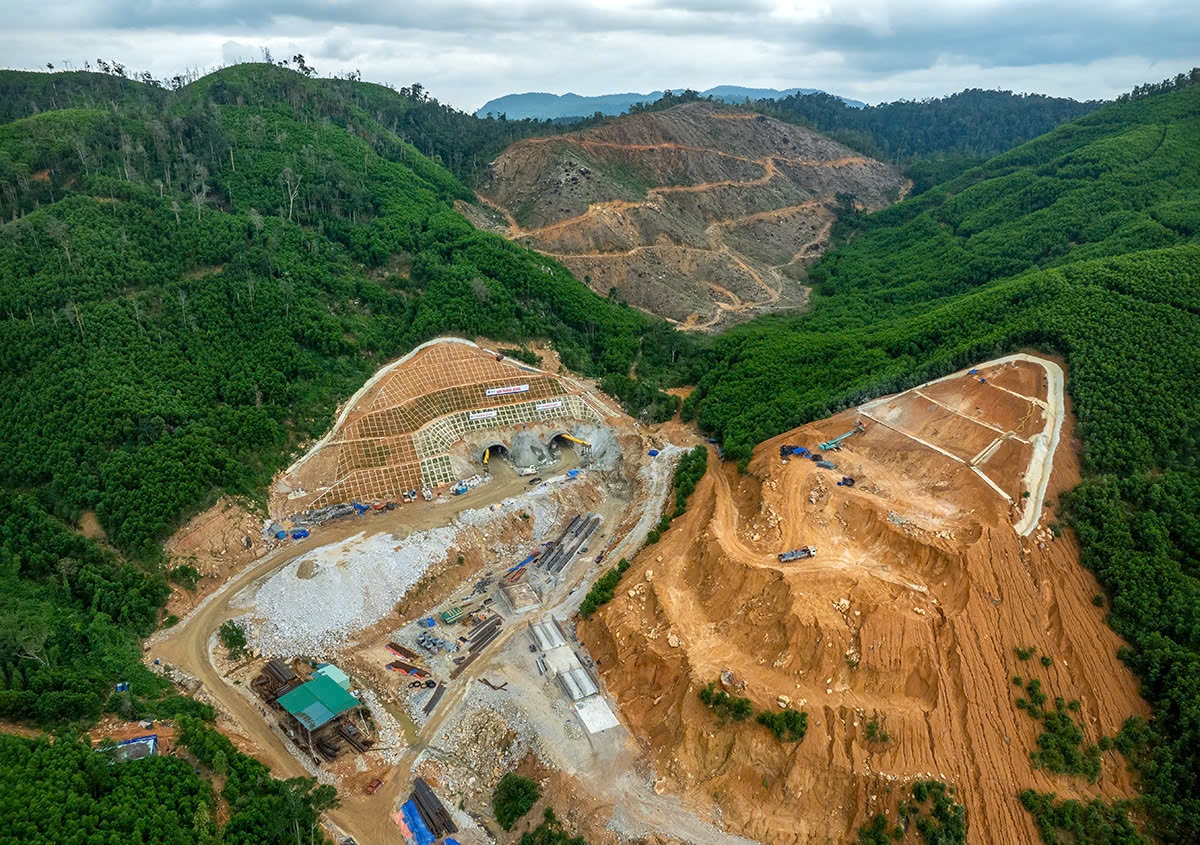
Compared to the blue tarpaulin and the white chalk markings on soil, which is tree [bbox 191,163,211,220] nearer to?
the blue tarpaulin

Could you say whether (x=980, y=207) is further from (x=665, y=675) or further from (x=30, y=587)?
(x=30, y=587)

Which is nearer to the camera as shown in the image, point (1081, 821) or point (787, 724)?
point (1081, 821)

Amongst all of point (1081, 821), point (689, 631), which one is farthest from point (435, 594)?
point (1081, 821)

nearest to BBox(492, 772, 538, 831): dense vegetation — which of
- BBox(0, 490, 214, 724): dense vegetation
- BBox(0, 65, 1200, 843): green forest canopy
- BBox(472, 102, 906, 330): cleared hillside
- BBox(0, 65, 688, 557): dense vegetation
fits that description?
BBox(0, 490, 214, 724): dense vegetation

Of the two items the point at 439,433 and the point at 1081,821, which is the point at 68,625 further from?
the point at 1081,821

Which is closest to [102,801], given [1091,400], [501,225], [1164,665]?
[1164,665]

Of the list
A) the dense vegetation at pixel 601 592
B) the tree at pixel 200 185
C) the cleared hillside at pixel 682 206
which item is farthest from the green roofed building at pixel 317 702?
the cleared hillside at pixel 682 206

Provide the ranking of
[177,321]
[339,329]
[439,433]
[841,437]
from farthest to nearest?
[339,329], [439,433], [177,321], [841,437]

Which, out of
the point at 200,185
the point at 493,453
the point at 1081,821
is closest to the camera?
the point at 1081,821
